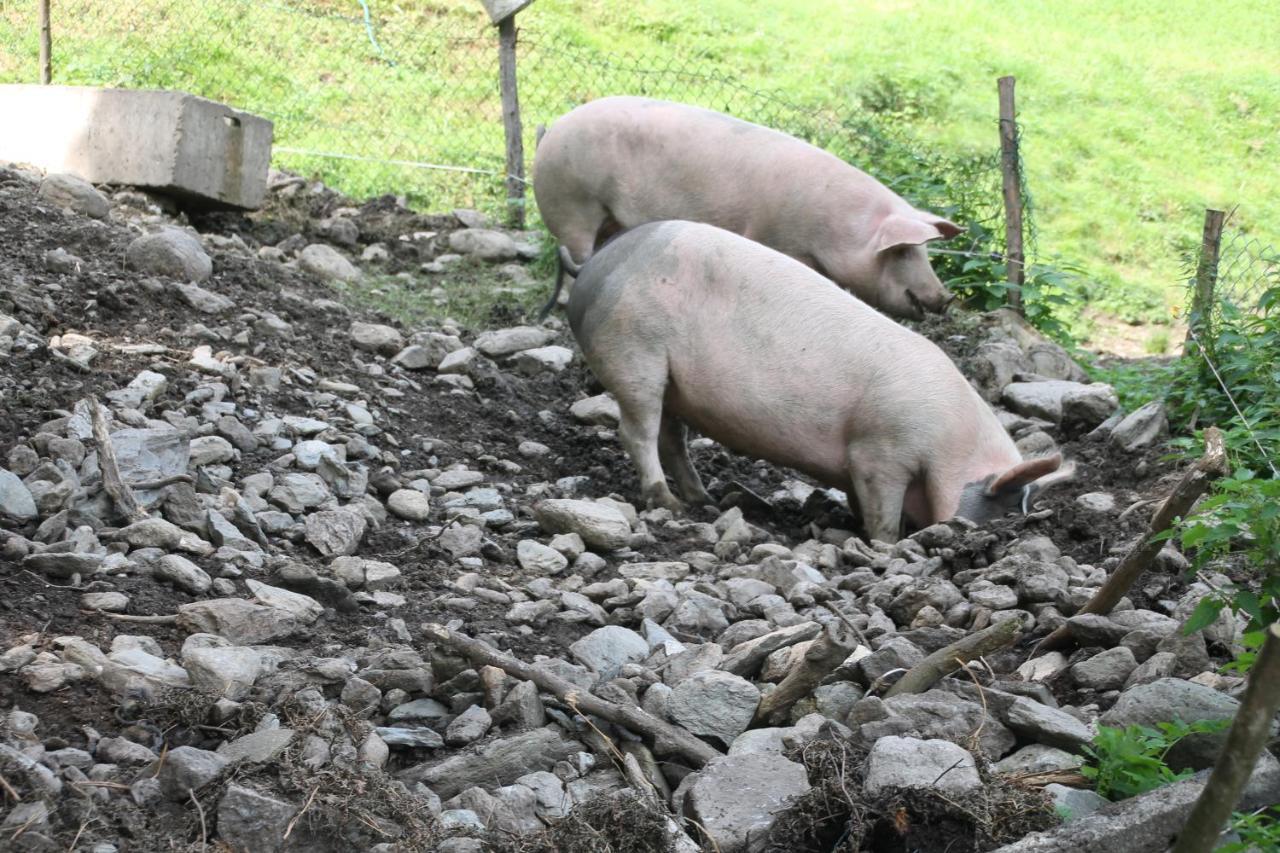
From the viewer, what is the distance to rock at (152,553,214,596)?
3693 millimetres

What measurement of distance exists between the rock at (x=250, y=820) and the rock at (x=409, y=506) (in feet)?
7.81

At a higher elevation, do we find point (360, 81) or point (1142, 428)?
point (1142, 428)

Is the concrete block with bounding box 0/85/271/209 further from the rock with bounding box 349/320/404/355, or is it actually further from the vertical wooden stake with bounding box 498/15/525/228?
the vertical wooden stake with bounding box 498/15/525/228

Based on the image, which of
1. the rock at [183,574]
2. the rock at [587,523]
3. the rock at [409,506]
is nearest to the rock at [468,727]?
the rock at [183,574]

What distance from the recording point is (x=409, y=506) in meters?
4.95

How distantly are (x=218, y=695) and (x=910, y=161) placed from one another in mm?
6946

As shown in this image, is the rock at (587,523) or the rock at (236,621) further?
the rock at (587,523)

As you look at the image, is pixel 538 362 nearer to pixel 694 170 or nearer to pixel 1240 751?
pixel 694 170

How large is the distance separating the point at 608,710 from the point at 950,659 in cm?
82

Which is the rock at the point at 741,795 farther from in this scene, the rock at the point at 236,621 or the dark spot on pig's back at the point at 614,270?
the dark spot on pig's back at the point at 614,270

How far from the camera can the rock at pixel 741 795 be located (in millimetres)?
2695

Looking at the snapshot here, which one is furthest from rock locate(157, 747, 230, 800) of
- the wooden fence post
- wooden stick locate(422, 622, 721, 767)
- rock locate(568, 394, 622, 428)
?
the wooden fence post

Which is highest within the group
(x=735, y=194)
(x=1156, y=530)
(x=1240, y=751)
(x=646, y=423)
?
(x=1240, y=751)

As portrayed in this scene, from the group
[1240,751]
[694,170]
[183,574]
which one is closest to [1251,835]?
[1240,751]
